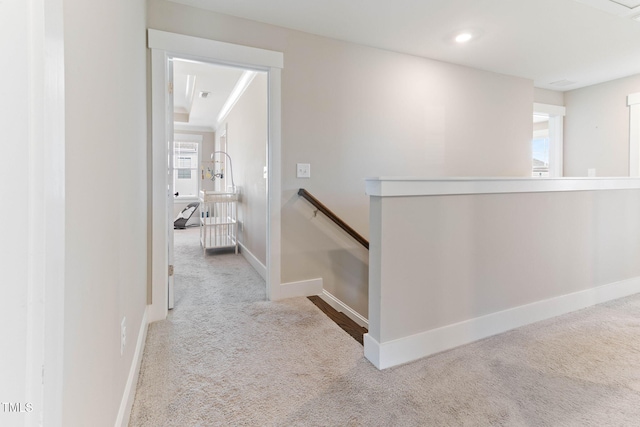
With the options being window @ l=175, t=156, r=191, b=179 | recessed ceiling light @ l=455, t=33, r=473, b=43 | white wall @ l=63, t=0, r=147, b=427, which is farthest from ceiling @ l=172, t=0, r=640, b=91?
window @ l=175, t=156, r=191, b=179

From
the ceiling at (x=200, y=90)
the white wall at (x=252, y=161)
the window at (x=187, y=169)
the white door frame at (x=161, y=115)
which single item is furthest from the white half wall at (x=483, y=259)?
the window at (x=187, y=169)

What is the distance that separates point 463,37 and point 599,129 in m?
3.01

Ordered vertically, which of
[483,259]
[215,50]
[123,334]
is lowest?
[123,334]

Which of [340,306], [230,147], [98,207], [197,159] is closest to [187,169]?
[197,159]

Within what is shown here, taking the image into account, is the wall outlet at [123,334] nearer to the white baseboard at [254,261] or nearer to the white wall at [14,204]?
the white wall at [14,204]

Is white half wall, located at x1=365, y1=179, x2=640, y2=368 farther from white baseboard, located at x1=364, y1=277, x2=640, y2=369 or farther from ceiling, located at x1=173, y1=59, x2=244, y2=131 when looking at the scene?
ceiling, located at x1=173, y1=59, x2=244, y2=131

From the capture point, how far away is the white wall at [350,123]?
108 inches

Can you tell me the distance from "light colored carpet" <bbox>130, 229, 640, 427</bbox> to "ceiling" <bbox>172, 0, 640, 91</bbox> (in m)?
2.41

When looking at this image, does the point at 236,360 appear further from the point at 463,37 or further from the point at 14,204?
the point at 463,37

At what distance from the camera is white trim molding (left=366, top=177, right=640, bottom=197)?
5.74 feet

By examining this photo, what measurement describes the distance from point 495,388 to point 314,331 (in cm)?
111

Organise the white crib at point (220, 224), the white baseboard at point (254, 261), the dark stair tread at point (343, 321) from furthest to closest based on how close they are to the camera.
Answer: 1. the white crib at point (220, 224)
2. the white baseboard at point (254, 261)
3. the dark stair tread at point (343, 321)

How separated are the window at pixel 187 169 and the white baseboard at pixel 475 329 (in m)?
7.07

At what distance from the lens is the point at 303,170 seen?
2852 millimetres
